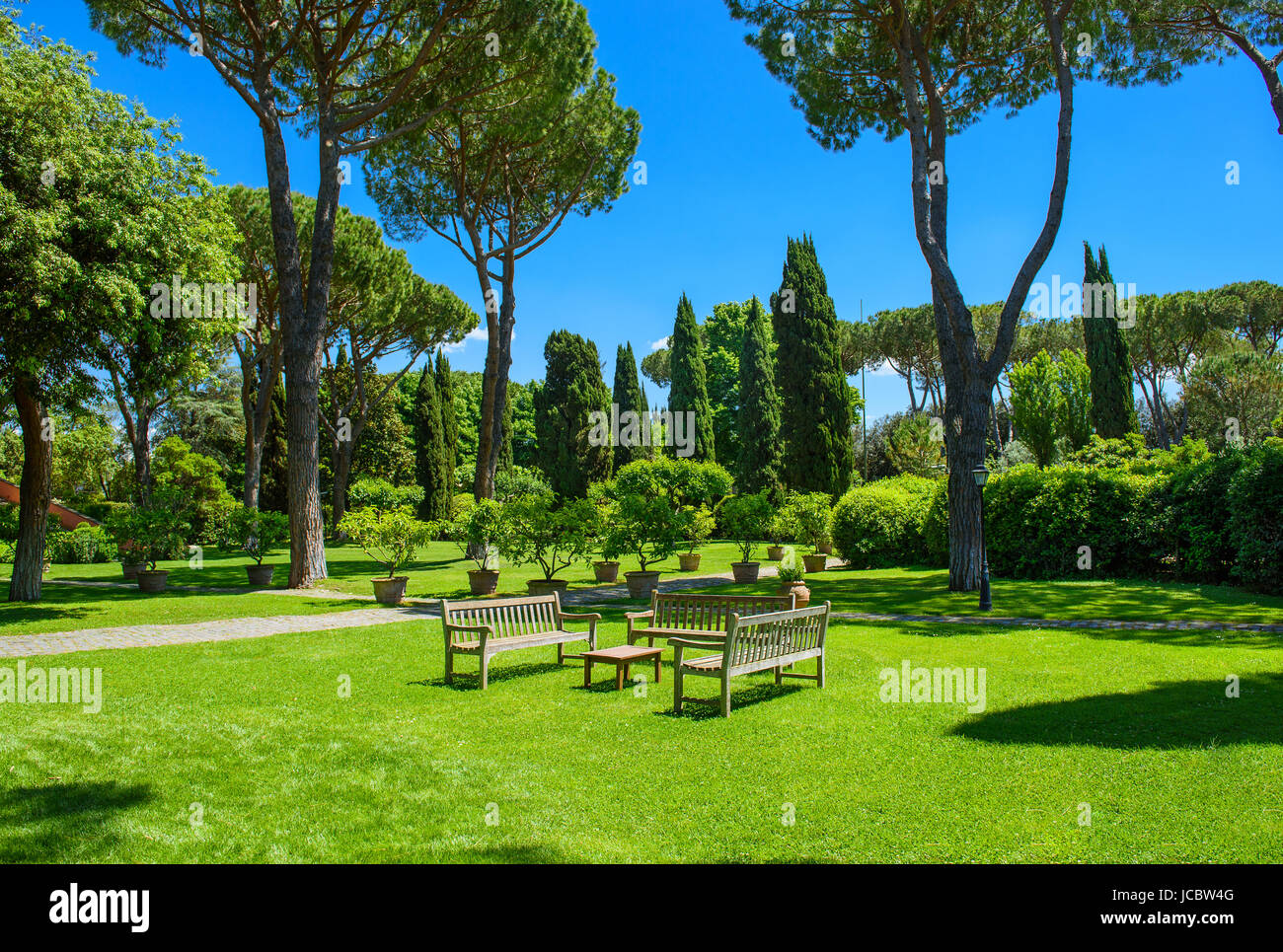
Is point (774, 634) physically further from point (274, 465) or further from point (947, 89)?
point (274, 465)

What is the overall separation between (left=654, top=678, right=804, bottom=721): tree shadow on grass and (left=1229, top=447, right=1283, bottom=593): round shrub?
9.83 metres

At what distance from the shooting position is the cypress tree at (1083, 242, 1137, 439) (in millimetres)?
32812

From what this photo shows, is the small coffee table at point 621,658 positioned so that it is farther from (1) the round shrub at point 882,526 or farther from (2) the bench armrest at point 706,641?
(1) the round shrub at point 882,526

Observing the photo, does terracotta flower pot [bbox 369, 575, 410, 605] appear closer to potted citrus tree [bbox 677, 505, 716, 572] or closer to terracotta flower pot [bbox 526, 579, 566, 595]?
terracotta flower pot [bbox 526, 579, 566, 595]

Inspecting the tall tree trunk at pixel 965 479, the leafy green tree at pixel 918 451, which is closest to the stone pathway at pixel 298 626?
the tall tree trunk at pixel 965 479

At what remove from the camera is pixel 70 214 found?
10.8 m

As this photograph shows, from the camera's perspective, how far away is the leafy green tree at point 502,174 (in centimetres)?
1967

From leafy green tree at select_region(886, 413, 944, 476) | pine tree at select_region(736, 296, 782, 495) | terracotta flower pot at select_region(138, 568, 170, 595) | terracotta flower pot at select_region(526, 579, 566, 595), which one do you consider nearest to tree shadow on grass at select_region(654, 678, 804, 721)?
terracotta flower pot at select_region(526, 579, 566, 595)

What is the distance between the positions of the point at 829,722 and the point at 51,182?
12.0m

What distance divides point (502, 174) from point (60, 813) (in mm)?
20388

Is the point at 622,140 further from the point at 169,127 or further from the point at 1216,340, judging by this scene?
the point at 1216,340

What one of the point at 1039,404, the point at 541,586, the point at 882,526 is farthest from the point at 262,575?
the point at 1039,404

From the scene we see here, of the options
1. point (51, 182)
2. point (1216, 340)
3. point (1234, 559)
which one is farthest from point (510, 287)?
point (1216, 340)

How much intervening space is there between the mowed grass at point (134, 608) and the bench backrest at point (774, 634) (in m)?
9.28
